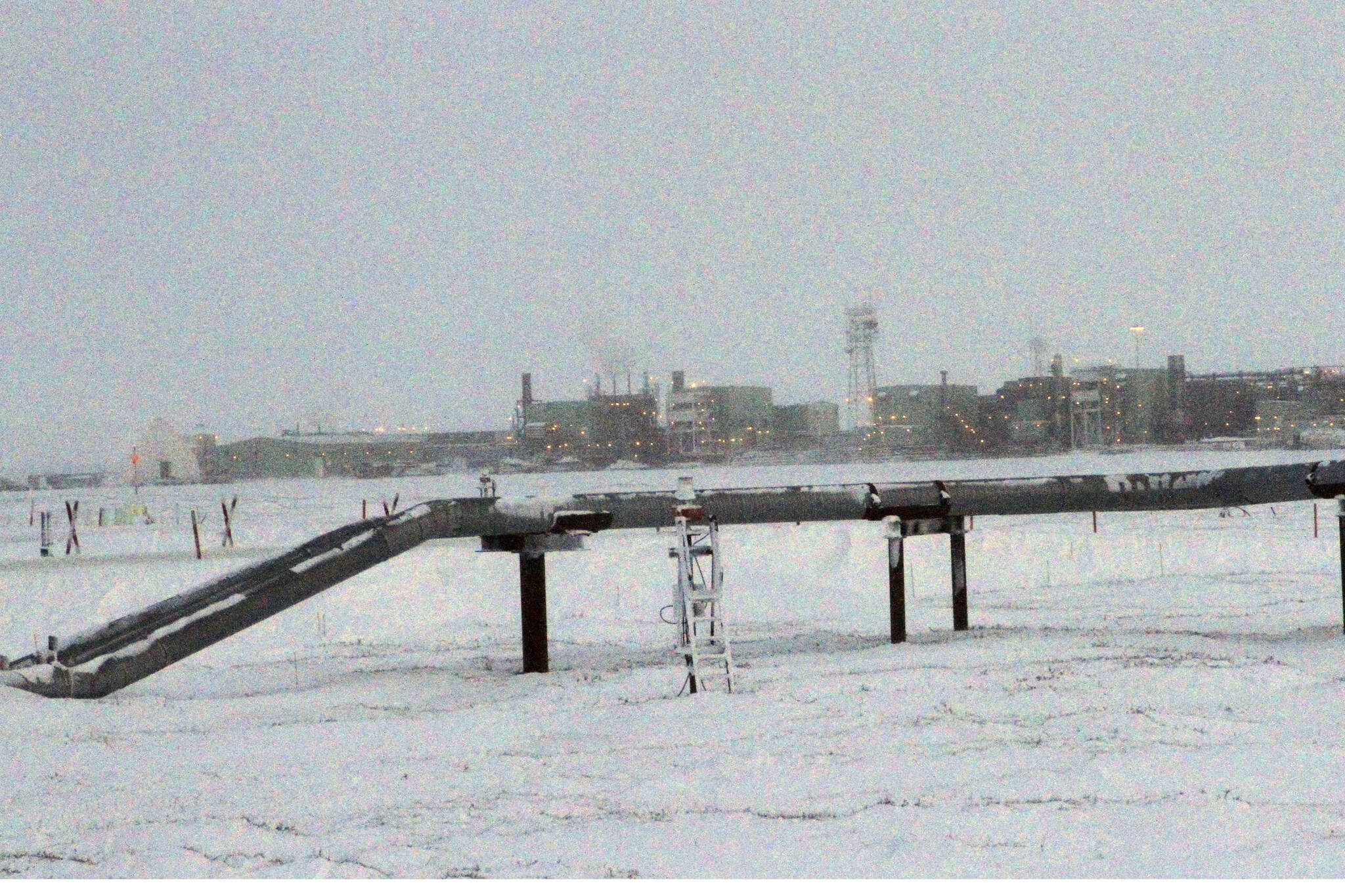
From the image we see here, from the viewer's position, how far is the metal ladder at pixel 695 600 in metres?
10.7

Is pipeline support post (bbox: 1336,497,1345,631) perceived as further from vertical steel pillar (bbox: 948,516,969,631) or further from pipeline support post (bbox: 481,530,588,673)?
pipeline support post (bbox: 481,530,588,673)

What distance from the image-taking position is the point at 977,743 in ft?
28.2

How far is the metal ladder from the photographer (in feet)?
35.1

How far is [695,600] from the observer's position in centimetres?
1096

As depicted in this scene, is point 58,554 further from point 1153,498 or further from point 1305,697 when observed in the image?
point 1305,697

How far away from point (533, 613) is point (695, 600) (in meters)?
2.26

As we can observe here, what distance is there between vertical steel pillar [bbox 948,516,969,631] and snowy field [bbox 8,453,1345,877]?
38 cm

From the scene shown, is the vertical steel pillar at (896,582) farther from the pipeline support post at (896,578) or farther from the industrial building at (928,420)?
the industrial building at (928,420)

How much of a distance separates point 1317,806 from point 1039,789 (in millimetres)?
1525

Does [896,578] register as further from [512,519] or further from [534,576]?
[512,519]

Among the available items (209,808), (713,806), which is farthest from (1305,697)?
(209,808)

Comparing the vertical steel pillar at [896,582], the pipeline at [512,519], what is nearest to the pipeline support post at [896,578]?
the vertical steel pillar at [896,582]

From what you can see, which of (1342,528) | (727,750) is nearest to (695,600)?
(727,750)

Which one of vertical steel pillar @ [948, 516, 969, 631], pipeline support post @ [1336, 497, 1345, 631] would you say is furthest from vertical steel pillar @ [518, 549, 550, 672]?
pipeline support post @ [1336, 497, 1345, 631]
